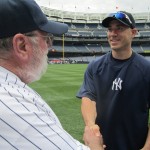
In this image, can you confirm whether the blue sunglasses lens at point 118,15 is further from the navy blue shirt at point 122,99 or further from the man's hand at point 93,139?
the man's hand at point 93,139

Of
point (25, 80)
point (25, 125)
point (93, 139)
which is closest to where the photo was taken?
point (25, 125)

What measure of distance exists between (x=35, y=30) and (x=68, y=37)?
8624 cm

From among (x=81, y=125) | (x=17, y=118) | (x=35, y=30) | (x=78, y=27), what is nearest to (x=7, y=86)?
(x=17, y=118)

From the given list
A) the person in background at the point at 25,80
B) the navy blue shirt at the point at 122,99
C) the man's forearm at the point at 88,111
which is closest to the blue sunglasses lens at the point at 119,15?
the navy blue shirt at the point at 122,99

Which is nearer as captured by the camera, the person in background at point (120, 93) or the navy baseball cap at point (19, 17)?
the navy baseball cap at point (19, 17)

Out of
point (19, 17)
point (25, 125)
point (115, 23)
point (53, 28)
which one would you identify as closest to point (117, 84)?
point (115, 23)

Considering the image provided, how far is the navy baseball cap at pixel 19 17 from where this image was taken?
1587 millimetres

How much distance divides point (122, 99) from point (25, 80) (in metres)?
1.42

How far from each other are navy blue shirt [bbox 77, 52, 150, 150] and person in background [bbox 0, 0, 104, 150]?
1221mm

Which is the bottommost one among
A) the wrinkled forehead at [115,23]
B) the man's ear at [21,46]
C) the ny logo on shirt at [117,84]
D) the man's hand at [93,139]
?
the man's hand at [93,139]

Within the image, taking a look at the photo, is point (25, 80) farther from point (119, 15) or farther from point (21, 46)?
point (119, 15)

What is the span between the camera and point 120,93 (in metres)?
3.01

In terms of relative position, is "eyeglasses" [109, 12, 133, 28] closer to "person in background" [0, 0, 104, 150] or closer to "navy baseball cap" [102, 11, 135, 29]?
"navy baseball cap" [102, 11, 135, 29]

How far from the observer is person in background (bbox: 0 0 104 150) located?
4.51 ft
